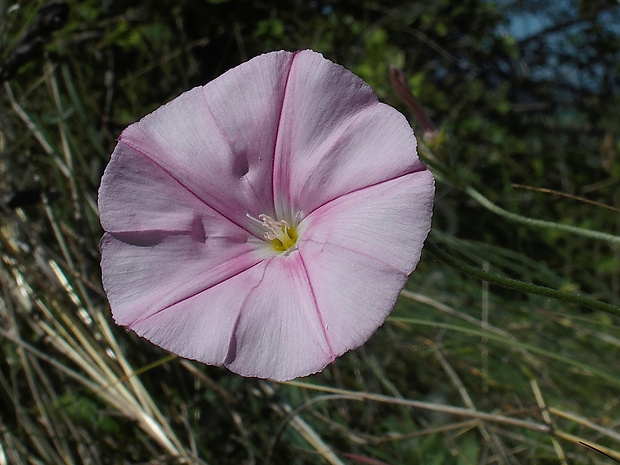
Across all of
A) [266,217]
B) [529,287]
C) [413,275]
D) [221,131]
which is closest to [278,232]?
[266,217]

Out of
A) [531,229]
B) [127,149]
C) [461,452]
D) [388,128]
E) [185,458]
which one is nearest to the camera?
[388,128]

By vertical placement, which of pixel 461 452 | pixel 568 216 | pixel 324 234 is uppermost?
pixel 324 234

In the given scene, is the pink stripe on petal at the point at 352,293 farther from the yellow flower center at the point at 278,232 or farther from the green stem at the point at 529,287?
the yellow flower center at the point at 278,232

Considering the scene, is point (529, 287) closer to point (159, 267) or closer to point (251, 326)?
point (251, 326)

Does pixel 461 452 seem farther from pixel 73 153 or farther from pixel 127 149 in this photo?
pixel 73 153

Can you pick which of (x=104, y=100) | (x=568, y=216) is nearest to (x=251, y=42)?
(x=104, y=100)

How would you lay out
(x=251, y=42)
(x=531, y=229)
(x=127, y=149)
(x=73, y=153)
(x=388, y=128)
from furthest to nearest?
(x=531, y=229) < (x=251, y=42) < (x=73, y=153) < (x=127, y=149) < (x=388, y=128)

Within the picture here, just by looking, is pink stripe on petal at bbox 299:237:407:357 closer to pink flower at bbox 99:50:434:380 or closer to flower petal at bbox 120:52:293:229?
pink flower at bbox 99:50:434:380
